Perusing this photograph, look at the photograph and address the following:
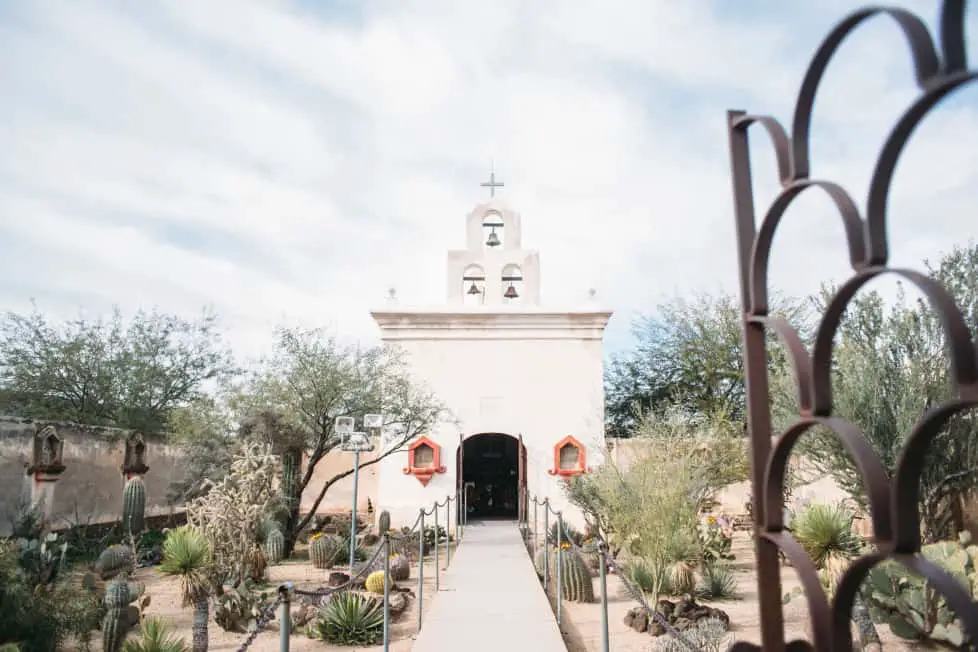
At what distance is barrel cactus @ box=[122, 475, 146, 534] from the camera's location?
14.6 m

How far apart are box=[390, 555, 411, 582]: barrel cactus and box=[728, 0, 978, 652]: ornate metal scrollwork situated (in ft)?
34.1

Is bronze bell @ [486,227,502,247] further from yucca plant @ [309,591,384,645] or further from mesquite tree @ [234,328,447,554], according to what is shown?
yucca plant @ [309,591,384,645]

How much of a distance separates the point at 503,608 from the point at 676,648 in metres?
2.23

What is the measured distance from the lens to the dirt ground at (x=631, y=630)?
7707 mm

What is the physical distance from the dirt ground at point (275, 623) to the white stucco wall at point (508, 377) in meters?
4.77

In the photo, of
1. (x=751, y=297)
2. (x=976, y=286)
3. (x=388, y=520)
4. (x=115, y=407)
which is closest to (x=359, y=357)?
(x=388, y=520)

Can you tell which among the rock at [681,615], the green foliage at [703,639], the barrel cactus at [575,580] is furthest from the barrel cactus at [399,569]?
the green foliage at [703,639]

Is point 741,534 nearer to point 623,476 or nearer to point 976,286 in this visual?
point 623,476

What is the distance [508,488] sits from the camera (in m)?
21.9

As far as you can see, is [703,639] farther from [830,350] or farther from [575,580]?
[830,350]

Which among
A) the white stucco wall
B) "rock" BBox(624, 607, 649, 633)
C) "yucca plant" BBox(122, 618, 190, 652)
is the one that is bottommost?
"rock" BBox(624, 607, 649, 633)

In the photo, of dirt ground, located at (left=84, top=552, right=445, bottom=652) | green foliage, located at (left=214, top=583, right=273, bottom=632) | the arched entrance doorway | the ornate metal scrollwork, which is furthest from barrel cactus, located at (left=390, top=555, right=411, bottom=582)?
the ornate metal scrollwork

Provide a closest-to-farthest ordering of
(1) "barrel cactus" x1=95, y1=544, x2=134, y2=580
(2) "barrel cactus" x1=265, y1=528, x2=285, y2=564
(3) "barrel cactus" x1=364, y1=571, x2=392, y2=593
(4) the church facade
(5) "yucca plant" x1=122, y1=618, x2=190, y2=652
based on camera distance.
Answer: (5) "yucca plant" x1=122, y1=618, x2=190, y2=652 < (3) "barrel cactus" x1=364, y1=571, x2=392, y2=593 < (1) "barrel cactus" x1=95, y1=544, x2=134, y2=580 < (2) "barrel cactus" x1=265, y1=528, x2=285, y2=564 < (4) the church facade

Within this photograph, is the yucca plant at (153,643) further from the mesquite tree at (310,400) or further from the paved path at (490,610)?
the mesquite tree at (310,400)
